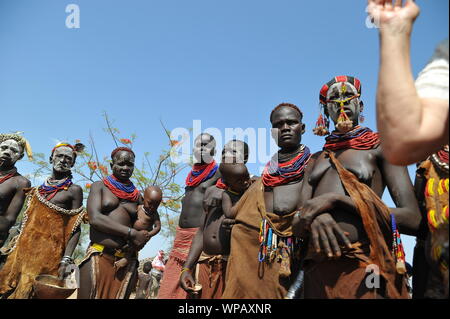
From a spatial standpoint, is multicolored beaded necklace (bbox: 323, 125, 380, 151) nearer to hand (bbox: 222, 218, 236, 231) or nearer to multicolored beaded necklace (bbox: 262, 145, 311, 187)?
multicolored beaded necklace (bbox: 262, 145, 311, 187)

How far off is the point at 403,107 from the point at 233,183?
2.69 meters

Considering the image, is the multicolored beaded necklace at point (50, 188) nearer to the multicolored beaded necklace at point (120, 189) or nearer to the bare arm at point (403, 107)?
the multicolored beaded necklace at point (120, 189)

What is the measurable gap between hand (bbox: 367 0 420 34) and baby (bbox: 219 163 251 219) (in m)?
2.46

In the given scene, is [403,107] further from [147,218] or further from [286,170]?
[147,218]

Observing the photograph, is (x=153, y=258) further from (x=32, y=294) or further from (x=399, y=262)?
(x=399, y=262)

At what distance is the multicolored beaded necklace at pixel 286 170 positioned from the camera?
341 centimetres

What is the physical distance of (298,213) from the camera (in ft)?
8.61

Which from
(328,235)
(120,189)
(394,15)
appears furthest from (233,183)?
(394,15)

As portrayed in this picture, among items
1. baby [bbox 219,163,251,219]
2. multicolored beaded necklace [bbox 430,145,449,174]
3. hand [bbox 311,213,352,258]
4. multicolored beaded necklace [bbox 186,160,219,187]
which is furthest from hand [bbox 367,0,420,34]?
multicolored beaded necklace [bbox 186,160,219,187]

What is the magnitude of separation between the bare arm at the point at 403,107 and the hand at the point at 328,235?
1.13 meters

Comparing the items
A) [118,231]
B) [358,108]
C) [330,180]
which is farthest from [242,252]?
[118,231]

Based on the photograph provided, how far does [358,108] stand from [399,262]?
1.37m

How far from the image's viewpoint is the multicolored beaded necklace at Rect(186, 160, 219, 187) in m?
5.34
